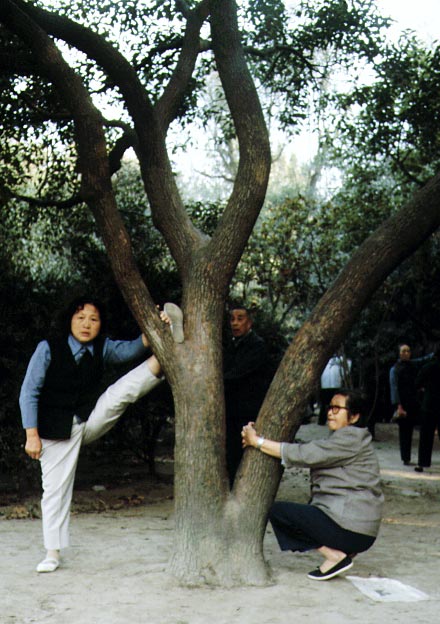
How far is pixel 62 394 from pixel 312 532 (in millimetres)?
2013

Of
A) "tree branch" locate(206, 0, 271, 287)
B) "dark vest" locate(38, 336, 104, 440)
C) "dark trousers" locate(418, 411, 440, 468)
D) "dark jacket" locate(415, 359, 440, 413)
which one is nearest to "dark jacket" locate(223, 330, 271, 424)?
"tree branch" locate(206, 0, 271, 287)

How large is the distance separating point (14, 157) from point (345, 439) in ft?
23.5

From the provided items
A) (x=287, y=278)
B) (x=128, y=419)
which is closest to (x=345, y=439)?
(x=128, y=419)

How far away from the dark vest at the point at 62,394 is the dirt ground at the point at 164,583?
104 centimetres

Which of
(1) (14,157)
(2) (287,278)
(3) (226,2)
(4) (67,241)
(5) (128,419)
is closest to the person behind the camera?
(3) (226,2)

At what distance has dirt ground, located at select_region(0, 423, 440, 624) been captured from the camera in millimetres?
4957

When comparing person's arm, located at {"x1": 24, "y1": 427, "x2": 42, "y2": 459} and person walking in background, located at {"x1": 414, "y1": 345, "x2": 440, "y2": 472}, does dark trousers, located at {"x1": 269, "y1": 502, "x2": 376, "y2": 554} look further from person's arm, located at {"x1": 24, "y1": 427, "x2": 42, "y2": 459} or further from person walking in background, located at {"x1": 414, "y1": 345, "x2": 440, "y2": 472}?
person walking in background, located at {"x1": 414, "y1": 345, "x2": 440, "y2": 472}

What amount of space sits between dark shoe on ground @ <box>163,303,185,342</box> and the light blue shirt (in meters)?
0.35

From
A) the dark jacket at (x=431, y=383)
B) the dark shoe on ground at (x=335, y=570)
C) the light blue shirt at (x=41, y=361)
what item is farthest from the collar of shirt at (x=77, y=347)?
the dark jacket at (x=431, y=383)

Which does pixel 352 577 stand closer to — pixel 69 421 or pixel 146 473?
pixel 69 421

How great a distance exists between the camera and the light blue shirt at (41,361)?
5926mm

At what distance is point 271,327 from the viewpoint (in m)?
13.9

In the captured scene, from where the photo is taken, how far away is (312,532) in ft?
18.7

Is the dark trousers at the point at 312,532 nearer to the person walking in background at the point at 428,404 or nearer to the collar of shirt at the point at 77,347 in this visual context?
the collar of shirt at the point at 77,347
